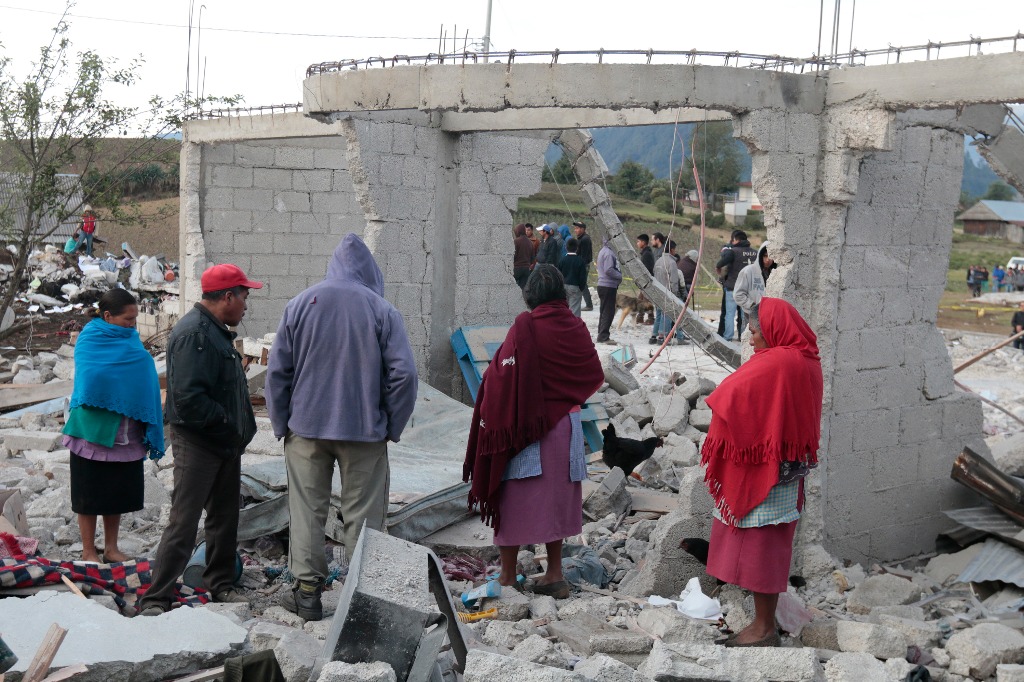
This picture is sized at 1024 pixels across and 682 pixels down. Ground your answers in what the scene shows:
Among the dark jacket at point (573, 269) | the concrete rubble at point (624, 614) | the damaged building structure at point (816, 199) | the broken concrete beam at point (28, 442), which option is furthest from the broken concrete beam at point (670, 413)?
the broken concrete beam at point (28, 442)

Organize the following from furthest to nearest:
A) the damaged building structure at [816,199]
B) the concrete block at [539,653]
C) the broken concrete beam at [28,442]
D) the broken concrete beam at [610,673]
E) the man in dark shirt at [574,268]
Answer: the man in dark shirt at [574,268] → the broken concrete beam at [28,442] → the damaged building structure at [816,199] → the concrete block at [539,653] → the broken concrete beam at [610,673]

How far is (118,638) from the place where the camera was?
3.80 metres

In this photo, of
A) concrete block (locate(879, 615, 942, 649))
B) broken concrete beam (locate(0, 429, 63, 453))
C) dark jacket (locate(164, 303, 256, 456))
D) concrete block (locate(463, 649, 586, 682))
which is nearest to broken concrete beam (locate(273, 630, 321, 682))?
concrete block (locate(463, 649, 586, 682))

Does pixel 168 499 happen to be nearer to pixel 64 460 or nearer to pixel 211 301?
pixel 64 460

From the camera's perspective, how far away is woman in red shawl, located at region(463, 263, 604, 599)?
502cm

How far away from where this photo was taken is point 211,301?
4.53 metres

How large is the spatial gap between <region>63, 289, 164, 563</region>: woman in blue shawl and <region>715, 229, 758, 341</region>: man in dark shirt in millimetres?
9773

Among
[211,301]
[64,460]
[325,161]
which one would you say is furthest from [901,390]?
[325,161]

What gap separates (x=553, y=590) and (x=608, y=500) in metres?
1.70

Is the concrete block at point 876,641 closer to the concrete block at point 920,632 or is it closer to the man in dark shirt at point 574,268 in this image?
the concrete block at point 920,632

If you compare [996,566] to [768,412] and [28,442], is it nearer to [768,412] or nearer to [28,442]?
[768,412]

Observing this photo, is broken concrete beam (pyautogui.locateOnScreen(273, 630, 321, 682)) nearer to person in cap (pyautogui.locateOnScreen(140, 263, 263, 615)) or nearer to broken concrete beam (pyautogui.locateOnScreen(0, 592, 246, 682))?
broken concrete beam (pyautogui.locateOnScreen(0, 592, 246, 682))

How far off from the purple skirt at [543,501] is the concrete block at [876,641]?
1.49 metres

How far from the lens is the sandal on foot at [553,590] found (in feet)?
17.1
